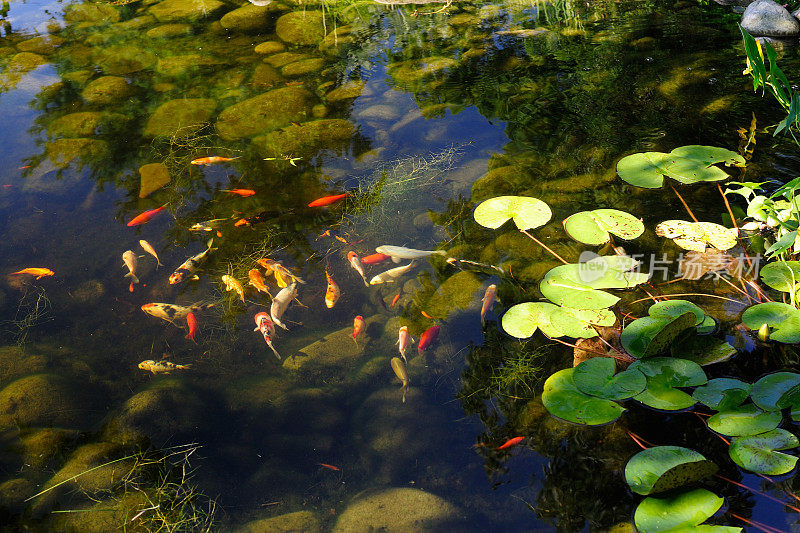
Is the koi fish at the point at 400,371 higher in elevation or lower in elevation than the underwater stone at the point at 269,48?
lower

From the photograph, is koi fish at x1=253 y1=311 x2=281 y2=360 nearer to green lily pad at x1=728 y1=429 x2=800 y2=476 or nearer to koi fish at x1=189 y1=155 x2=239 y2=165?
koi fish at x1=189 y1=155 x2=239 y2=165

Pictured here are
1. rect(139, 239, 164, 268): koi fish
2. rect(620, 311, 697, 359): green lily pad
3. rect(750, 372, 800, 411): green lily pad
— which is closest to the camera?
rect(750, 372, 800, 411): green lily pad

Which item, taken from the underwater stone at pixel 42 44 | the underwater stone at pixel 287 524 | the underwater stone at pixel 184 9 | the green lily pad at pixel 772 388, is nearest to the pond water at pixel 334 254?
the underwater stone at pixel 287 524

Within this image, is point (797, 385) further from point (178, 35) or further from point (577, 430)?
point (178, 35)

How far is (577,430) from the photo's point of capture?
6.23ft

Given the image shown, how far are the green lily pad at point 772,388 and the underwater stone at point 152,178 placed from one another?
3.07 metres

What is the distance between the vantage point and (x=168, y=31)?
5340 mm

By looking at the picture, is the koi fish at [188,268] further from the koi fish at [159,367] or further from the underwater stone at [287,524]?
the underwater stone at [287,524]

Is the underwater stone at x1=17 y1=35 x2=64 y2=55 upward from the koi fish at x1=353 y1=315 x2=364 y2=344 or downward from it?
upward

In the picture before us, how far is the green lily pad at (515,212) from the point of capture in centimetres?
271

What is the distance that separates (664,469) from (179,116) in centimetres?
360

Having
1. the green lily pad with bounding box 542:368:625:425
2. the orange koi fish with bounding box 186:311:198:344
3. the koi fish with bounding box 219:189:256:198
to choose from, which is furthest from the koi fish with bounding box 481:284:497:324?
the koi fish with bounding box 219:189:256:198

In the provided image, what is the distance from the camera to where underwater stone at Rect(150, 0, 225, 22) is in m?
5.64

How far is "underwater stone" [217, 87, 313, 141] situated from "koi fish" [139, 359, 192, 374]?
183cm
